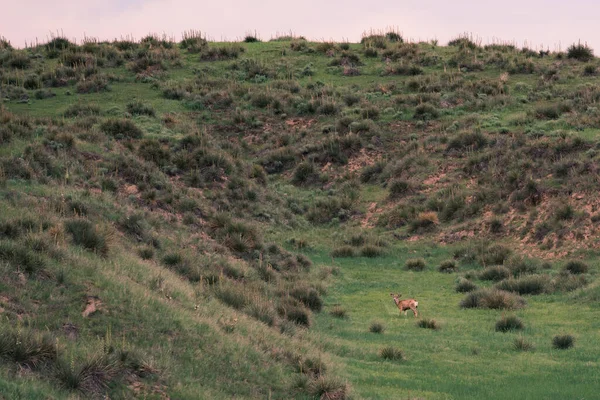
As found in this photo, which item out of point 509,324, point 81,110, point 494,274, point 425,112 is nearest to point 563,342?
point 509,324

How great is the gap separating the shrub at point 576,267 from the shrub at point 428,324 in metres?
7.01

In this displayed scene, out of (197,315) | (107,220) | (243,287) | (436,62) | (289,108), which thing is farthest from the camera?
(436,62)

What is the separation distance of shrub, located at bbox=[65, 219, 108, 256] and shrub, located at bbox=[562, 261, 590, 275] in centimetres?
1404

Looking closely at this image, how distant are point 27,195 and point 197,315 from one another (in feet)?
23.8

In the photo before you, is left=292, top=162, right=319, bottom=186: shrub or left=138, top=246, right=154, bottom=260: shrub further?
left=292, top=162, right=319, bottom=186: shrub

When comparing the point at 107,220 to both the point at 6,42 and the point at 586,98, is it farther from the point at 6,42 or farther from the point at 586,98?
the point at 6,42

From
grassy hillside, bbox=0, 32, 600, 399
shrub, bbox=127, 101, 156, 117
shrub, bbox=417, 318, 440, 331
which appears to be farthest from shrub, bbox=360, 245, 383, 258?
shrub, bbox=127, 101, 156, 117

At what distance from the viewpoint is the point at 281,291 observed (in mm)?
20062

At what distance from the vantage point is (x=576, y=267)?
930 inches

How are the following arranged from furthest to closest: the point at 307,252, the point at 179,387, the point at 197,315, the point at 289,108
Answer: the point at 289,108
the point at 307,252
the point at 197,315
the point at 179,387

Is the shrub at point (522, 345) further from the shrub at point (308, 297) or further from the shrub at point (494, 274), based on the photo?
the shrub at point (494, 274)

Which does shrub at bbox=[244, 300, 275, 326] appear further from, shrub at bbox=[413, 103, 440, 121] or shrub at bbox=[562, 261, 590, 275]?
shrub at bbox=[413, 103, 440, 121]

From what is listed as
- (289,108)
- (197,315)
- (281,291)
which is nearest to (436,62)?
(289,108)

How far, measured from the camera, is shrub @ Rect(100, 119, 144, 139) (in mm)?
32059
